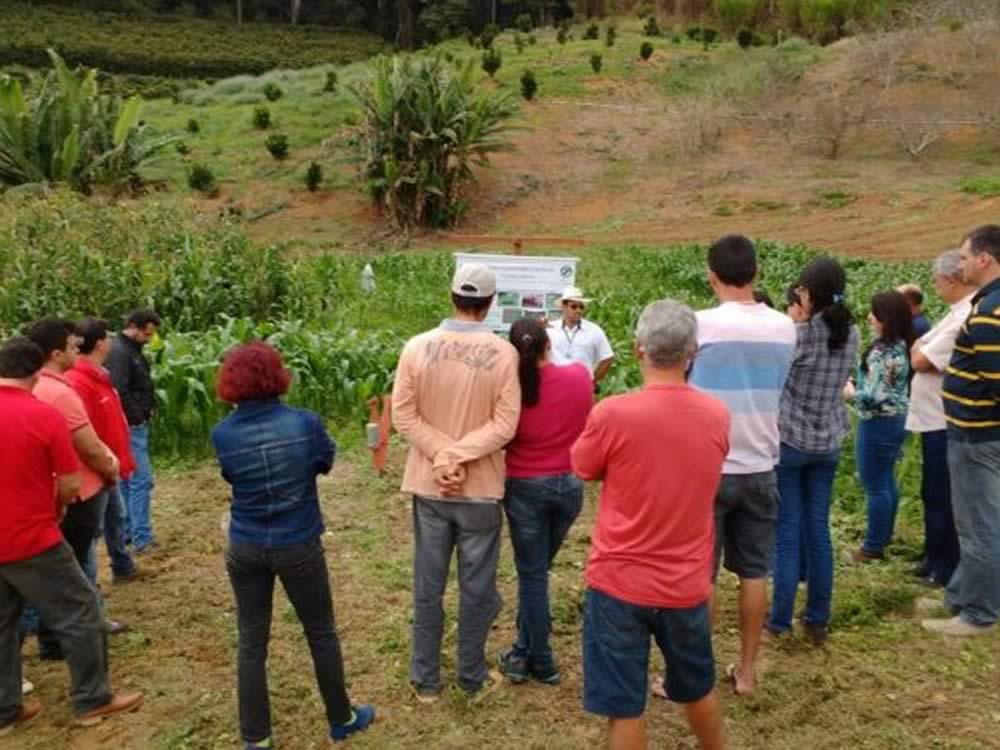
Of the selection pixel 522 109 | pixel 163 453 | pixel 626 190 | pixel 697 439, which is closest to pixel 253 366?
pixel 697 439

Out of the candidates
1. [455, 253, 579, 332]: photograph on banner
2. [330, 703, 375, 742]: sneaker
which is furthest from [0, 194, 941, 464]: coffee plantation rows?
[330, 703, 375, 742]: sneaker

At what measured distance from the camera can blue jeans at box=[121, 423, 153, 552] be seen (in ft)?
17.0

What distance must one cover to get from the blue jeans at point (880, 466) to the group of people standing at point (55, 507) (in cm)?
376

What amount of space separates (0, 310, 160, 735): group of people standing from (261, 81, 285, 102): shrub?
91.9 feet

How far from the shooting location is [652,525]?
9.12 feet

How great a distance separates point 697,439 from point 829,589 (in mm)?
1723

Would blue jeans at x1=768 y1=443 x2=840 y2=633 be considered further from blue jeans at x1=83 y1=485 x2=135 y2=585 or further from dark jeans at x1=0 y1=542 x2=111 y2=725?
blue jeans at x1=83 y1=485 x2=135 y2=585

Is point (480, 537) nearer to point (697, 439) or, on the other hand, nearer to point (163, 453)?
point (697, 439)

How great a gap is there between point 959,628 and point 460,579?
7.60 ft

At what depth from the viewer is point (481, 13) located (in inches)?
1918

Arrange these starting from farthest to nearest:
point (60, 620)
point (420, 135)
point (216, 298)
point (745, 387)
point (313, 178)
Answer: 1. point (313, 178)
2. point (420, 135)
3. point (216, 298)
4. point (60, 620)
5. point (745, 387)

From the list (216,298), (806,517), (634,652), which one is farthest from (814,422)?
(216,298)

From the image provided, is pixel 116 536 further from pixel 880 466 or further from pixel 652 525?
pixel 880 466

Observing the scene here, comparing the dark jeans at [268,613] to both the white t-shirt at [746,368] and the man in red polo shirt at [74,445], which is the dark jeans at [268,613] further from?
the white t-shirt at [746,368]
